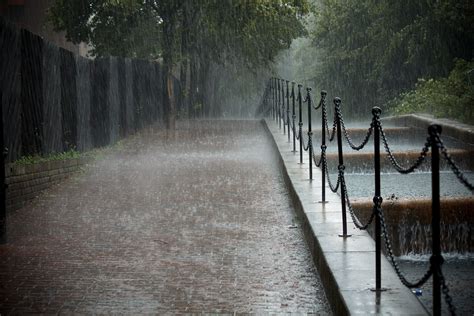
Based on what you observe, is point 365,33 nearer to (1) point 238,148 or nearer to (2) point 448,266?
(1) point 238,148

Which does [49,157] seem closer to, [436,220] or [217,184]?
[217,184]

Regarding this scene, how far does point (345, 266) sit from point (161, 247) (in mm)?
2442

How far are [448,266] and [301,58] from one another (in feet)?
118

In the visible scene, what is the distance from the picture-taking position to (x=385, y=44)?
28297 mm

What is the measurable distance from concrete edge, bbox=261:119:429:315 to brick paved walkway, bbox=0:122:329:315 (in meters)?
0.22

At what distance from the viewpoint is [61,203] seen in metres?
10.5

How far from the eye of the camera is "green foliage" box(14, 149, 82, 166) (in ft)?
35.6

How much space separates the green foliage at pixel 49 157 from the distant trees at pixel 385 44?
12525 millimetres

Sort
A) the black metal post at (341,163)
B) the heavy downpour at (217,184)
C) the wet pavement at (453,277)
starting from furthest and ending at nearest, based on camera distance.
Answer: the wet pavement at (453,277) → the black metal post at (341,163) → the heavy downpour at (217,184)

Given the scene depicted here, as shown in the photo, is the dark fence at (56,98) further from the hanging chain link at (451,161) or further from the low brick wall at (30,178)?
the hanging chain link at (451,161)

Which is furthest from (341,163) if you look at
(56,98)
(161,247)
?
(56,98)

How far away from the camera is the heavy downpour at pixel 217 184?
5914 millimetres

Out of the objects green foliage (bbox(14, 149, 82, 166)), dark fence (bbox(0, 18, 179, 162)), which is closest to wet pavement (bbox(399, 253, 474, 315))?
green foliage (bbox(14, 149, 82, 166))

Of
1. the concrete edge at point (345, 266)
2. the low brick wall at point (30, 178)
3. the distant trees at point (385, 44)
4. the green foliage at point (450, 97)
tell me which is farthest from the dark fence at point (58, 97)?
the distant trees at point (385, 44)
